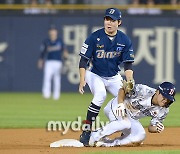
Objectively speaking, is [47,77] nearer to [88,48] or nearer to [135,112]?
[88,48]

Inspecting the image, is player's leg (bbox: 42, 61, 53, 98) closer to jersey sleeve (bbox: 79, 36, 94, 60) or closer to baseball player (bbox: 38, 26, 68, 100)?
baseball player (bbox: 38, 26, 68, 100)

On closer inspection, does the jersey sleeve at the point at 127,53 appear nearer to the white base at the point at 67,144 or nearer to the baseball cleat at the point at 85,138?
the baseball cleat at the point at 85,138

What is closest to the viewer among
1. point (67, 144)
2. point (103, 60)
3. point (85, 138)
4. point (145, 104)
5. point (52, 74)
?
A: point (145, 104)

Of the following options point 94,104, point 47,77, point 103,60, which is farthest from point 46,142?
point 47,77

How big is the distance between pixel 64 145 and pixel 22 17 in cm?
1383

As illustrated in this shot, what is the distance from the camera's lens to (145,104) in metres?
10.3

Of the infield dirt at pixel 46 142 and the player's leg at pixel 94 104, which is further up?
the player's leg at pixel 94 104

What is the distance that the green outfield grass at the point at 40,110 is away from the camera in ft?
49.9

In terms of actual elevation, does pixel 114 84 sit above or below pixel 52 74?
above

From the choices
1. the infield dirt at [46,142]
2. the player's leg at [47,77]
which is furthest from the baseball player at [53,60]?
the infield dirt at [46,142]

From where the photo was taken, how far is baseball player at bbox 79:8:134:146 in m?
11.0

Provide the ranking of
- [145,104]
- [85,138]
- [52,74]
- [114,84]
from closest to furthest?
[145,104] < [85,138] < [114,84] < [52,74]

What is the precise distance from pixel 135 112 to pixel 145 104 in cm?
40

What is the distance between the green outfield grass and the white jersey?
Answer: 13.7 feet
